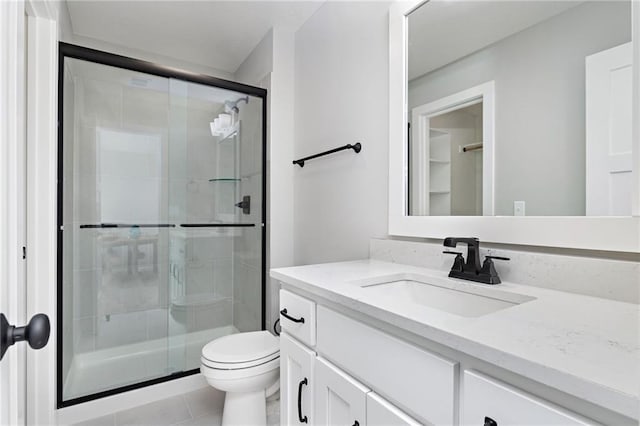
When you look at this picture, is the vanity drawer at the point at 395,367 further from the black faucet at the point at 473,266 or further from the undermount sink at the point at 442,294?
the black faucet at the point at 473,266

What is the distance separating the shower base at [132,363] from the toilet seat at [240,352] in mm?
594

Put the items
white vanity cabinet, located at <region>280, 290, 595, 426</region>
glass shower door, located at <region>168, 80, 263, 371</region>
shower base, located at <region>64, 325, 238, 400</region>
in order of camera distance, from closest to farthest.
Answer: white vanity cabinet, located at <region>280, 290, 595, 426</region> < shower base, located at <region>64, 325, 238, 400</region> < glass shower door, located at <region>168, 80, 263, 371</region>

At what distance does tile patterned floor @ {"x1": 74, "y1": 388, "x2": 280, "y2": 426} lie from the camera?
165cm

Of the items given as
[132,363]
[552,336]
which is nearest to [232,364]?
[132,363]

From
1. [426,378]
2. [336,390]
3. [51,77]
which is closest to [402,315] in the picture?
[426,378]

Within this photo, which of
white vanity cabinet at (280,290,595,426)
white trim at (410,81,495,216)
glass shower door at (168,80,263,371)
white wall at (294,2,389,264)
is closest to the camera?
white vanity cabinet at (280,290,595,426)

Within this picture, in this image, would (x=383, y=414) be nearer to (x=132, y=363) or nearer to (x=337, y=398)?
(x=337, y=398)

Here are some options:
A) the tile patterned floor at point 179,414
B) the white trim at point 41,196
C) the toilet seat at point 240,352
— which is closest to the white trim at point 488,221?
the toilet seat at point 240,352

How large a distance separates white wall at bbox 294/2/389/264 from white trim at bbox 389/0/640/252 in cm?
8

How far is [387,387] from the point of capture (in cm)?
74

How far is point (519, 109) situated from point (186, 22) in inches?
86.2

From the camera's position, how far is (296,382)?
1.11m

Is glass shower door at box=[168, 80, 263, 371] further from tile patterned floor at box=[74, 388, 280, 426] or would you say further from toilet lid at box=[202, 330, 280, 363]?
toilet lid at box=[202, 330, 280, 363]

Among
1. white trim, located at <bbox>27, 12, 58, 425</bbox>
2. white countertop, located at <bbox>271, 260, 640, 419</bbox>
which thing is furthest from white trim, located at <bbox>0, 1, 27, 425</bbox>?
white trim, located at <bbox>27, 12, 58, 425</bbox>
